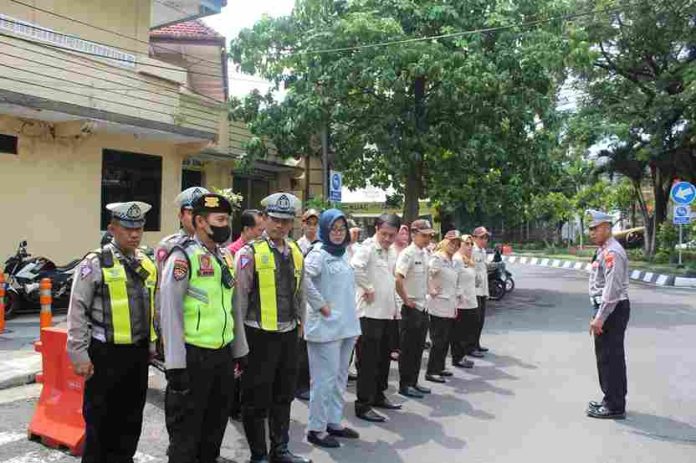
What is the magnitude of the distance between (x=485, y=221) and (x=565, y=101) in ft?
42.4

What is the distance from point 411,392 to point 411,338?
605mm

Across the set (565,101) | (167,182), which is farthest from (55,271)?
(565,101)

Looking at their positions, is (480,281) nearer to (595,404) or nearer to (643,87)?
(595,404)

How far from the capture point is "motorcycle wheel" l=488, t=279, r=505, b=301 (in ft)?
48.1

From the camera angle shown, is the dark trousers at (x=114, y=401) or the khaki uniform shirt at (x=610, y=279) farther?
the khaki uniform shirt at (x=610, y=279)

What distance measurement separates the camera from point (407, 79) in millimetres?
13430

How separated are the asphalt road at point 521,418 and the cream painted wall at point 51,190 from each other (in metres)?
6.13

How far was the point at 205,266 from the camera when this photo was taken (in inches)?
153

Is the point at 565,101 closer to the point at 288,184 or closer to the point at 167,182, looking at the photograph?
the point at 288,184

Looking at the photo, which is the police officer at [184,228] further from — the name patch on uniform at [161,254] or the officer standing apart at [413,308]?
the officer standing apart at [413,308]

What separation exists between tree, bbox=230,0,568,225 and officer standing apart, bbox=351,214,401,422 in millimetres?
6657

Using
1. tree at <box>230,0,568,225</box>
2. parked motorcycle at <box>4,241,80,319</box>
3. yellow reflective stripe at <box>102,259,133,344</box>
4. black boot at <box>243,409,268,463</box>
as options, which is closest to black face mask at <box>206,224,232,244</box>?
yellow reflective stripe at <box>102,259,133,344</box>

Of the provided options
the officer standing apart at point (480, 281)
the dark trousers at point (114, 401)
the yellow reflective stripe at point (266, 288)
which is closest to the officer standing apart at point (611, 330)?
the officer standing apart at point (480, 281)

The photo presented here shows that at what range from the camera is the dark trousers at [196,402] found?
12.5 feet
